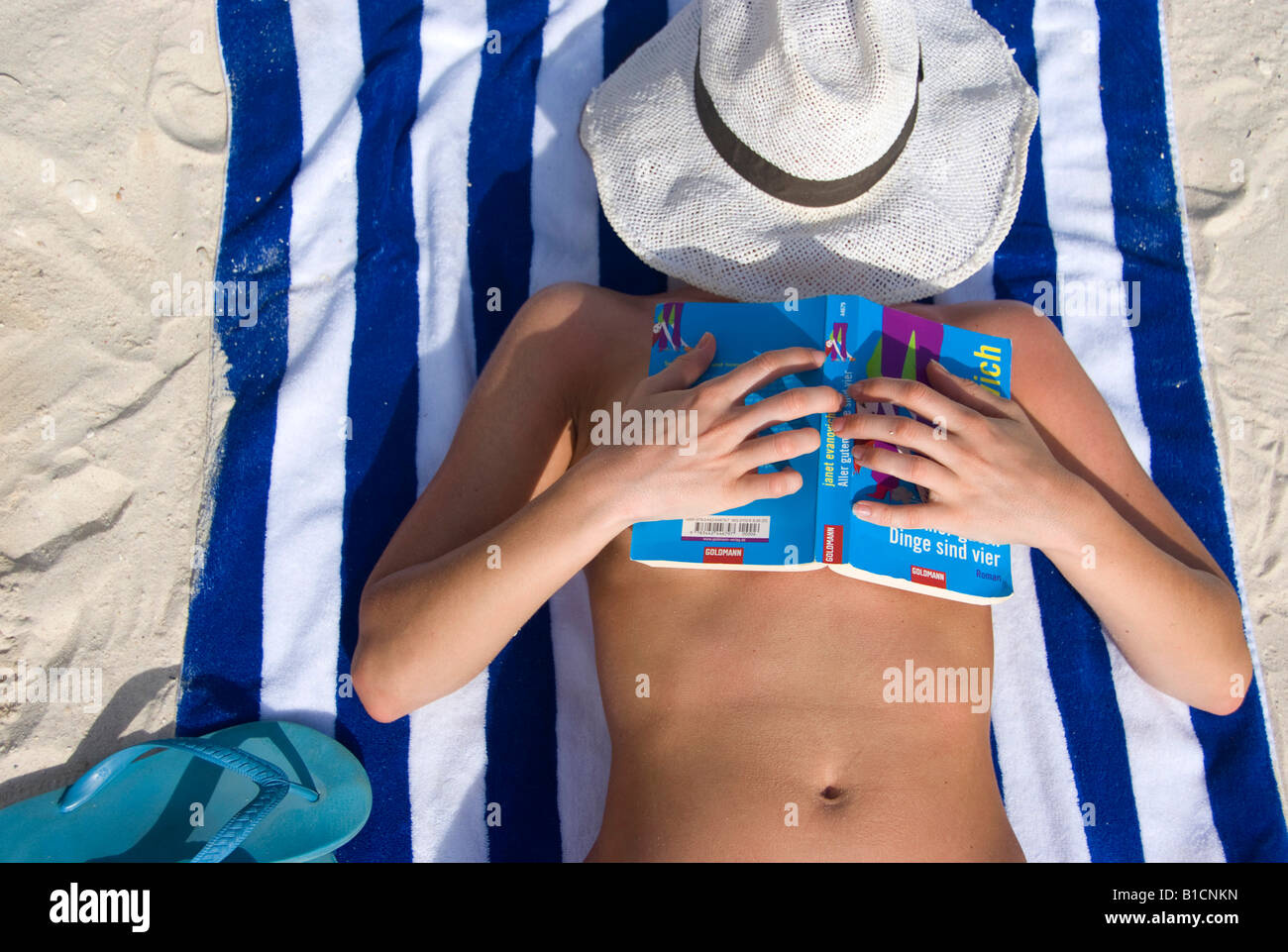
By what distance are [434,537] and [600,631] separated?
0.31 metres

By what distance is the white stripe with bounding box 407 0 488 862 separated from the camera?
1.70m

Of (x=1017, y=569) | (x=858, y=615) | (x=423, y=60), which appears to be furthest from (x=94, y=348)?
(x=1017, y=569)

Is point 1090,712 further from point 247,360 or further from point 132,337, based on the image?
point 132,337

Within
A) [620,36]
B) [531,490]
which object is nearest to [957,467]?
[531,490]

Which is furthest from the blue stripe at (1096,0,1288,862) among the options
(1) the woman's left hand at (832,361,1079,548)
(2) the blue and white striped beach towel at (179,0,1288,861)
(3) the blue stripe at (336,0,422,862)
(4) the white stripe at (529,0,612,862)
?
(3) the blue stripe at (336,0,422,862)

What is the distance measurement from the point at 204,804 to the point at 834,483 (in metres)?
1.22

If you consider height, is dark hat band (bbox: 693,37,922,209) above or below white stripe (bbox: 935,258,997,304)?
below

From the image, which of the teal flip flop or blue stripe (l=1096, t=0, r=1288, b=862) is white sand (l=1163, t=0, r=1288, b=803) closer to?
blue stripe (l=1096, t=0, r=1288, b=862)

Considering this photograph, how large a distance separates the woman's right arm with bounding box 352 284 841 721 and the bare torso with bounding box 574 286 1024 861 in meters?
0.17

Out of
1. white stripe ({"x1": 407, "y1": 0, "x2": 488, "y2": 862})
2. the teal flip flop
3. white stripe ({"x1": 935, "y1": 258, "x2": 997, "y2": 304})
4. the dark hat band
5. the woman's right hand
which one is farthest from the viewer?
white stripe ({"x1": 935, "y1": 258, "x2": 997, "y2": 304})

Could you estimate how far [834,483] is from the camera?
1.28m

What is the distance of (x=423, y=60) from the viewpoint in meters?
2.02
